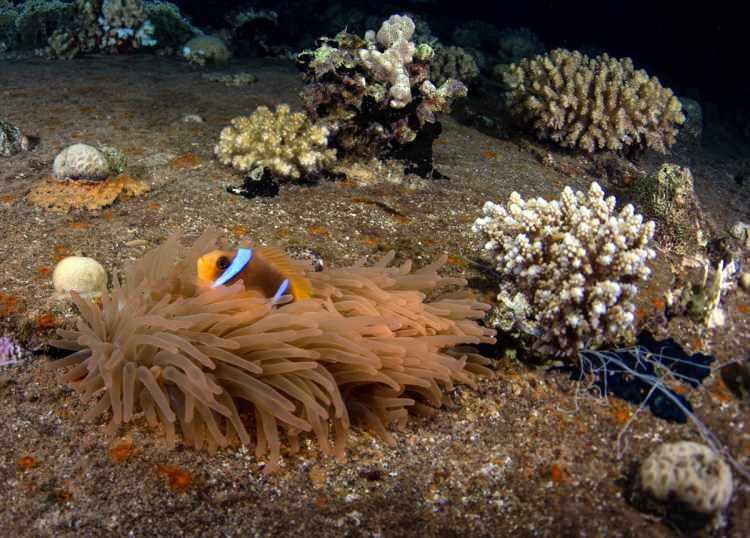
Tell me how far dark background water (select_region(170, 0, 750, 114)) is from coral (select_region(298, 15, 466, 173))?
913cm

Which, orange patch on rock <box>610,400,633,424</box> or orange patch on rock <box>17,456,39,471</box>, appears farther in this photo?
orange patch on rock <box>610,400,633,424</box>

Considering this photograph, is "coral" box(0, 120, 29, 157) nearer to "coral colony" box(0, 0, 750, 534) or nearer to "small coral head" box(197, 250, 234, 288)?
"coral colony" box(0, 0, 750, 534)

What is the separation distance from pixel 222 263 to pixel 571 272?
6.41ft

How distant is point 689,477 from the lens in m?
2.26

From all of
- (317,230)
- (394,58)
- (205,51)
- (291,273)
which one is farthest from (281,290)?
(205,51)

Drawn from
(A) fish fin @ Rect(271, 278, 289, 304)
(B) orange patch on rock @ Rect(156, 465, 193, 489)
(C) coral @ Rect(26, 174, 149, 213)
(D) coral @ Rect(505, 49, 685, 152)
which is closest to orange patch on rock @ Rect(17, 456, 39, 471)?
(B) orange patch on rock @ Rect(156, 465, 193, 489)

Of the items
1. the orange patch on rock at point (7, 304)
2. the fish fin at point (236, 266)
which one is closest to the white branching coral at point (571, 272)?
the fish fin at point (236, 266)

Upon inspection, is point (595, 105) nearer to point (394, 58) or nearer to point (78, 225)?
point (394, 58)

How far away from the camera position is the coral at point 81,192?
4332mm

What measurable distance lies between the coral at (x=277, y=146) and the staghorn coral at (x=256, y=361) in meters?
2.22

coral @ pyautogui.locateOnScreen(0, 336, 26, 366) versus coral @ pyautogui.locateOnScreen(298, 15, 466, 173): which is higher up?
coral @ pyautogui.locateOnScreen(298, 15, 466, 173)

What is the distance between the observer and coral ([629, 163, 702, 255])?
4445 millimetres

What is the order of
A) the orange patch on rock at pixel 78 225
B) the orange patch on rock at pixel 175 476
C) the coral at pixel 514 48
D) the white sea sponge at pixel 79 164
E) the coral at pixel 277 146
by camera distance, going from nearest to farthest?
the orange patch on rock at pixel 175 476
the orange patch on rock at pixel 78 225
the white sea sponge at pixel 79 164
the coral at pixel 277 146
the coral at pixel 514 48

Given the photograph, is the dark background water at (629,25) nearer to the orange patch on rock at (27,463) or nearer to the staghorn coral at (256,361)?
the staghorn coral at (256,361)
